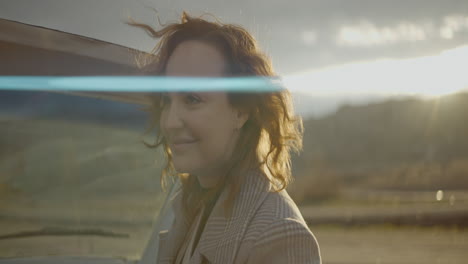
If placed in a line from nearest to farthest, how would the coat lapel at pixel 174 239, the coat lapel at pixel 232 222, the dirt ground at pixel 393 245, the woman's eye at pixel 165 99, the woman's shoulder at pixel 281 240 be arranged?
the woman's shoulder at pixel 281 240 → the coat lapel at pixel 232 222 → the woman's eye at pixel 165 99 → the coat lapel at pixel 174 239 → the dirt ground at pixel 393 245

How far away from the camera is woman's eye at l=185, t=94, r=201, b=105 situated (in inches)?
53.7

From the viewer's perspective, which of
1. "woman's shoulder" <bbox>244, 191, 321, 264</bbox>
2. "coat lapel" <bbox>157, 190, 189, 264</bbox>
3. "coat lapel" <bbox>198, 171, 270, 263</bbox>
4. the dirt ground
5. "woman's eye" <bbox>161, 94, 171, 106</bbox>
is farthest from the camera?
the dirt ground

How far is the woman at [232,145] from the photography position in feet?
4.19

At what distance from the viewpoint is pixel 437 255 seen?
6.79m

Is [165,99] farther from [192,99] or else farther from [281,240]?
[281,240]

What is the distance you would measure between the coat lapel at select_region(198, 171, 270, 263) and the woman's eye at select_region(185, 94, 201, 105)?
0.26 metres

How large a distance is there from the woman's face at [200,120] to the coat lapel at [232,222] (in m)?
0.10

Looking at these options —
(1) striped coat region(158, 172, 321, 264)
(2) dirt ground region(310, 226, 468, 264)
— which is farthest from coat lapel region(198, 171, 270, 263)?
(2) dirt ground region(310, 226, 468, 264)

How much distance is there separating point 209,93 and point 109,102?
77 cm

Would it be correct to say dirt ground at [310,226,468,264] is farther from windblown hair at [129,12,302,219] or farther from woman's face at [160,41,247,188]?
woman's face at [160,41,247,188]

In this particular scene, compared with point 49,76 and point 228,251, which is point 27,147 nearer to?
point 49,76

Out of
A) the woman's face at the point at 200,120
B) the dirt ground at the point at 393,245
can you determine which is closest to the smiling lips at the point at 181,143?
the woman's face at the point at 200,120

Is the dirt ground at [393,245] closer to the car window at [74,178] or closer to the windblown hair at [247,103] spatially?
the car window at [74,178]

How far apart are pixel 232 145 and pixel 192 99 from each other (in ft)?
0.56
